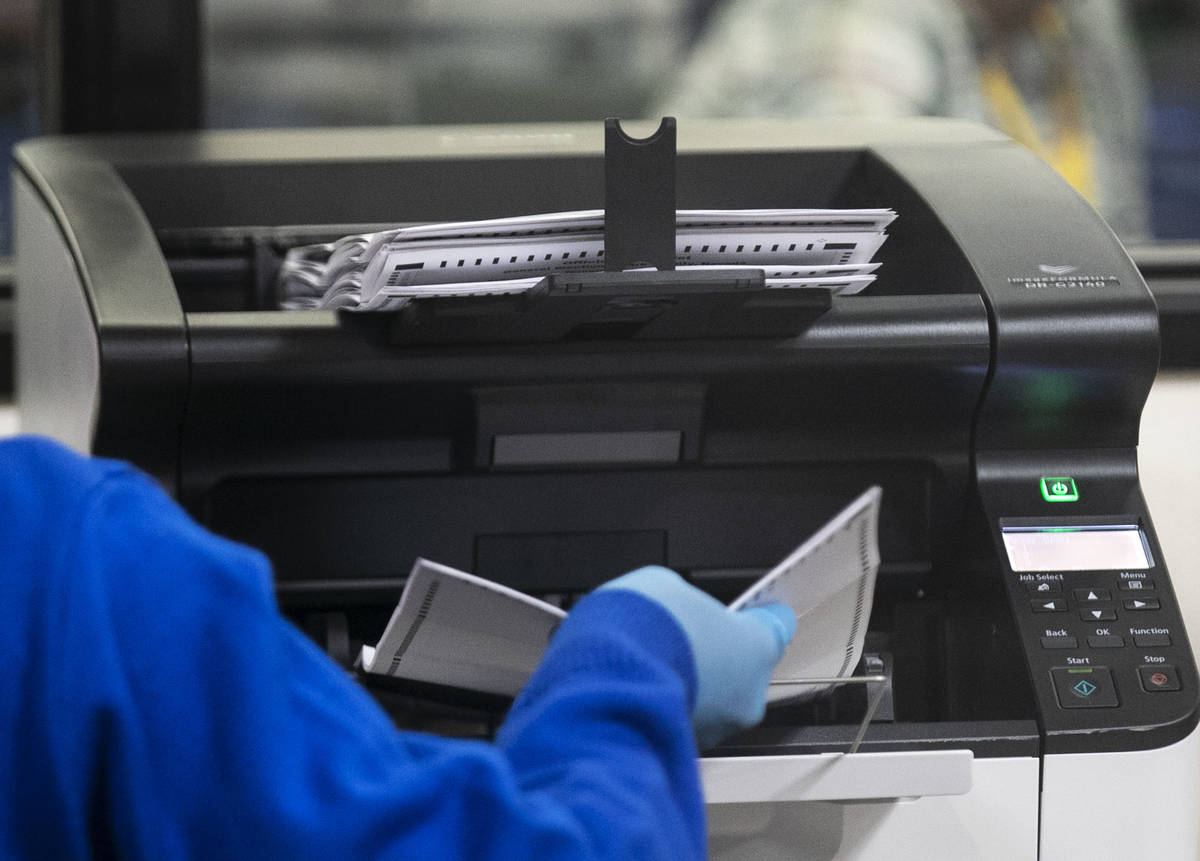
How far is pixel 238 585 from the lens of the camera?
497 mm

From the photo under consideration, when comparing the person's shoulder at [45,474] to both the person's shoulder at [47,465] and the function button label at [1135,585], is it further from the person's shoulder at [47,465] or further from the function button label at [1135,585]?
the function button label at [1135,585]

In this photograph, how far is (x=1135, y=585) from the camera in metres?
0.90

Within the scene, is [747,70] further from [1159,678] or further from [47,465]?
[47,465]

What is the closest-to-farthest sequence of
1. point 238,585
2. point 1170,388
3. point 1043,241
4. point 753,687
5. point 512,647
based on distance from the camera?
1. point 238,585
2. point 753,687
3. point 512,647
4. point 1043,241
5. point 1170,388

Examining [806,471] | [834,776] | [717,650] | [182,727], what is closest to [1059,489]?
[806,471]

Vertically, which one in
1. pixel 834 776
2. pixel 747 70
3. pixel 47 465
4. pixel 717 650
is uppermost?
pixel 747 70

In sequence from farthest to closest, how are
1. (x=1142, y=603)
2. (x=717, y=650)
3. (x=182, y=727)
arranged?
(x=1142, y=603)
(x=717, y=650)
(x=182, y=727)

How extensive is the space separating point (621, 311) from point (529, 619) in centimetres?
18

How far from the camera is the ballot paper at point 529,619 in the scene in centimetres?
77

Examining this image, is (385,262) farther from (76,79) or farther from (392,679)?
(76,79)

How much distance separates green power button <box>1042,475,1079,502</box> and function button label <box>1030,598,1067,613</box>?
0.08 meters

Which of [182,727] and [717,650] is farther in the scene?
[717,650]

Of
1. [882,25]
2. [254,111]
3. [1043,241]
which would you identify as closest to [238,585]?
[1043,241]

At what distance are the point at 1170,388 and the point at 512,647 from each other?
3.71 feet
